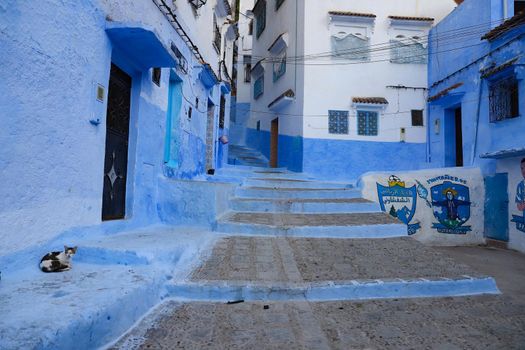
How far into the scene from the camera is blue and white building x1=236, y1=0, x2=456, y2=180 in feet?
40.4

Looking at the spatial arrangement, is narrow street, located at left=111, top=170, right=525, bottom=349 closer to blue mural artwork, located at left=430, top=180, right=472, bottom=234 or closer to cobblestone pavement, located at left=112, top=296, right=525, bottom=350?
cobblestone pavement, located at left=112, top=296, right=525, bottom=350

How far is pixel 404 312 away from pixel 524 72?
26.3ft

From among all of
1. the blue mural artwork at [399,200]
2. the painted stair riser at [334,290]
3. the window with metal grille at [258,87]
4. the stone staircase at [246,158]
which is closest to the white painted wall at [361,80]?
the blue mural artwork at [399,200]

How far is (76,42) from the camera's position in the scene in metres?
3.48

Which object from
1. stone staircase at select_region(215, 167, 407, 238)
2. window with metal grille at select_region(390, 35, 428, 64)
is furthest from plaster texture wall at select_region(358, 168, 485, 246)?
window with metal grille at select_region(390, 35, 428, 64)

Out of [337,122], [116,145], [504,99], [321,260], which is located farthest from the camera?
[337,122]

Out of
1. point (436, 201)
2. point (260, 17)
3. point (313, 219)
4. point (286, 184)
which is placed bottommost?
point (313, 219)

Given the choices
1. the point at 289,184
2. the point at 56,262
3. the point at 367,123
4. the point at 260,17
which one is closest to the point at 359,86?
the point at 367,123

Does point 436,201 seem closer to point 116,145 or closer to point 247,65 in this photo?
point 116,145

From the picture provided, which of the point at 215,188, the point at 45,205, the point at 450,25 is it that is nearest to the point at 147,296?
the point at 45,205

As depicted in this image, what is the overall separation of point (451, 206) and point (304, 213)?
522cm

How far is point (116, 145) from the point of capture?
475 cm

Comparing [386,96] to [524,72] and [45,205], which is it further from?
[45,205]

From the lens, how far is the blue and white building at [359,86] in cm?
1233
